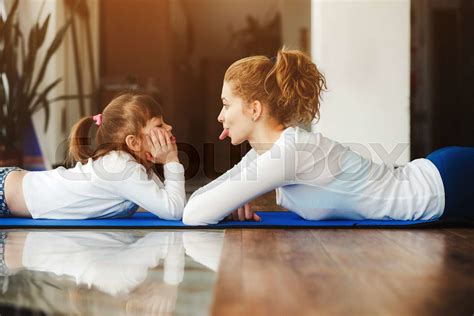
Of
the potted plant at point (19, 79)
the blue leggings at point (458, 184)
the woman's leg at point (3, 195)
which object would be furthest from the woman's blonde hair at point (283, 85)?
the potted plant at point (19, 79)

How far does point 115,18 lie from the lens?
17.0 ft

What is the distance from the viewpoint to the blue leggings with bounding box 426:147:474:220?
7.71 feet

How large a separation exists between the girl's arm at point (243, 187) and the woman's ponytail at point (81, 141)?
0.52 m

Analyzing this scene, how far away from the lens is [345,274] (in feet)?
4.67

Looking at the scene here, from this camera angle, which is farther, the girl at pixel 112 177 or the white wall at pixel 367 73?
the white wall at pixel 367 73

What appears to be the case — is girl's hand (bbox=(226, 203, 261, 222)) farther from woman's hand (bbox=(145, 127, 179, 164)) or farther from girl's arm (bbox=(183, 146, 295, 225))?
woman's hand (bbox=(145, 127, 179, 164))

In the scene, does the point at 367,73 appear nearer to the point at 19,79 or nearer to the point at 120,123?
the point at 120,123

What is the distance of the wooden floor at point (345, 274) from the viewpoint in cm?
114

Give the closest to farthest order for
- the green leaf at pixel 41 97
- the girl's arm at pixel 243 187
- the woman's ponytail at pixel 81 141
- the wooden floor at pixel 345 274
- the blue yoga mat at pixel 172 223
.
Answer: the wooden floor at pixel 345 274 < the girl's arm at pixel 243 187 < the blue yoga mat at pixel 172 223 < the woman's ponytail at pixel 81 141 < the green leaf at pixel 41 97

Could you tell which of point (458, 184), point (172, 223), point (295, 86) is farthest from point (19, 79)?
point (458, 184)

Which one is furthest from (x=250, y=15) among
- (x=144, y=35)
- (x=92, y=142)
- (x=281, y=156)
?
(x=281, y=156)

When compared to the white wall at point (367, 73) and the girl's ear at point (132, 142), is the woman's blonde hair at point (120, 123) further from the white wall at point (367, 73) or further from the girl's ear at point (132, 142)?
the white wall at point (367, 73)

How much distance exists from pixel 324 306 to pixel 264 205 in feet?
7.40

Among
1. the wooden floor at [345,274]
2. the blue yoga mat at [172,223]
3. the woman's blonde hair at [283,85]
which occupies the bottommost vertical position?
the blue yoga mat at [172,223]
